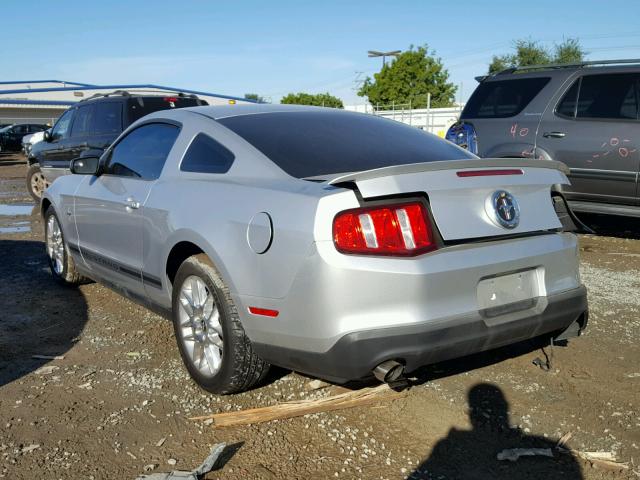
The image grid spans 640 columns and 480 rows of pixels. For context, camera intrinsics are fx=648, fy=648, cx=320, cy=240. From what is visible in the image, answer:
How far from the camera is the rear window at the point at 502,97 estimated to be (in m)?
7.83

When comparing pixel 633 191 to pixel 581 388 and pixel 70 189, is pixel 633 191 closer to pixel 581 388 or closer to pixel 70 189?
pixel 581 388

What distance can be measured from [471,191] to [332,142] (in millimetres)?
1041

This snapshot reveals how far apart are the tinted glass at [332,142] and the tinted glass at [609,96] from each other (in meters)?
3.86

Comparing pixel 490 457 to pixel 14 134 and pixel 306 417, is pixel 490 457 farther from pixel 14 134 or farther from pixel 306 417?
pixel 14 134

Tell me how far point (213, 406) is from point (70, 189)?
2714mm

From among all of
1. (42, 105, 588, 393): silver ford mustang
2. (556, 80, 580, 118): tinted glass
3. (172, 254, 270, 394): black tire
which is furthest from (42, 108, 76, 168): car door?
(172, 254, 270, 394): black tire

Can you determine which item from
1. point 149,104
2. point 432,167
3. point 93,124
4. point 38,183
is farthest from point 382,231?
point 38,183

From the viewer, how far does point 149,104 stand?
30.7 feet

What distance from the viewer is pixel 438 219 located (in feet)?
9.51

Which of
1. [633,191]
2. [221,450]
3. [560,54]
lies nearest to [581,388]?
[221,450]

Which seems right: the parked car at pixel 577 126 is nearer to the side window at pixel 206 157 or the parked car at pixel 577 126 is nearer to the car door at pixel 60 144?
Result: the side window at pixel 206 157

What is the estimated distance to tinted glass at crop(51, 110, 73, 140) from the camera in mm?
10742

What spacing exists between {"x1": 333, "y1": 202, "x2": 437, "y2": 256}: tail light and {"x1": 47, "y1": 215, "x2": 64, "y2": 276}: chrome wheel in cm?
372

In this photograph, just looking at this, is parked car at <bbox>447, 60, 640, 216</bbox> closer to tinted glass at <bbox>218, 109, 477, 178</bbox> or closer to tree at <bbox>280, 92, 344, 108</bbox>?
tinted glass at <bbox>218, 109, 477, 178</bbox>
